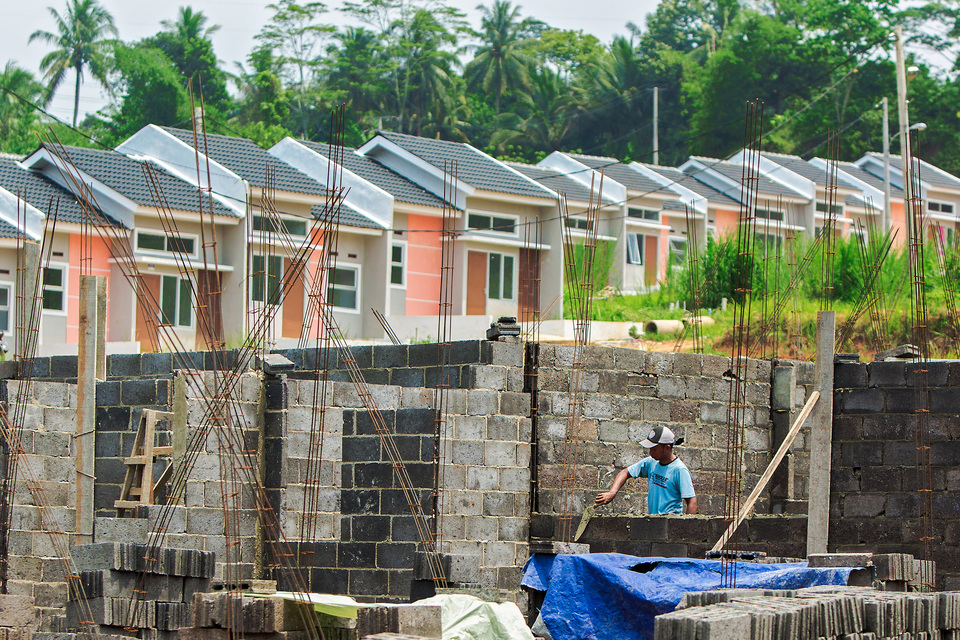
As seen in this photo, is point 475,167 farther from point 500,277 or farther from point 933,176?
point 933,176

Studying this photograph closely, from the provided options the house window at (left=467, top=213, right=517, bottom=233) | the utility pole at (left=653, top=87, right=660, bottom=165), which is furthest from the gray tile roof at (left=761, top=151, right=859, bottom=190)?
the house window at (left=467, top=213, right=517, bottom=233)

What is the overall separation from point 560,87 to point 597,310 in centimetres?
3355

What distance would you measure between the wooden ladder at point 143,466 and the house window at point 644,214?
2655cm

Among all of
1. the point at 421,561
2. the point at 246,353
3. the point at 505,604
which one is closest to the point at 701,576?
the point at 505,604

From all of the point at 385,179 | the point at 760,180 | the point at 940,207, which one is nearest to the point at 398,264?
the point at 385,179

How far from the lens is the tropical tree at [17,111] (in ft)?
160

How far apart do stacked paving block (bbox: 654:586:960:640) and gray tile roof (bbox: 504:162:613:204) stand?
28.1m

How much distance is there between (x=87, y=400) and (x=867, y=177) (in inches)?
1461

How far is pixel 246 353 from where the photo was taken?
11.0 m

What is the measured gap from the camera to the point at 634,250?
122 feet

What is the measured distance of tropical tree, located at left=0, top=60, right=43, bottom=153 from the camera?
48812mm

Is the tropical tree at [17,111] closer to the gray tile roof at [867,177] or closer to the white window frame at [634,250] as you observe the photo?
the white window frame at [634,250]

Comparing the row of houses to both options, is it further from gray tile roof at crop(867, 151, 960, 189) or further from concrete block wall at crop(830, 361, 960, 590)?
concrete block wall at crop(830, 361, 960, 590)

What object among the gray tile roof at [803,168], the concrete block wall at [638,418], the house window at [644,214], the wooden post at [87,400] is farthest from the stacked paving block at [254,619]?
the gray tile roof at [803,168]
